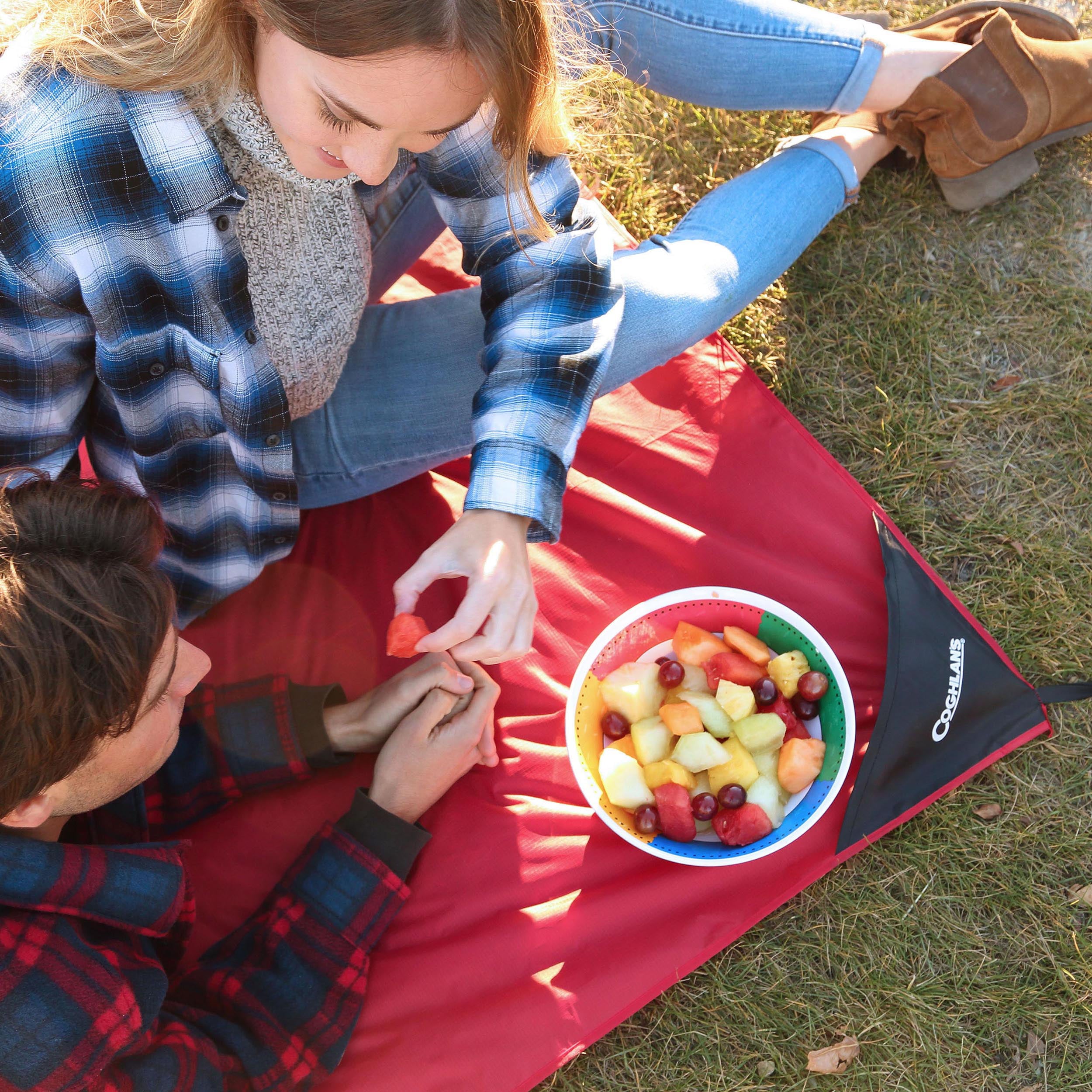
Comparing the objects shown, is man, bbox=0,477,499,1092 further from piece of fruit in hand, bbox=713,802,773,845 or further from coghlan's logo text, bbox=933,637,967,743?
coghlan's logo text, bbox=933,637,967,743

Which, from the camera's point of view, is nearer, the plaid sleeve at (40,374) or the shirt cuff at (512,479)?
the plaid sleeve at (40,374)

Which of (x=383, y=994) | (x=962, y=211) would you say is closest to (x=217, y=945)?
(x=383, y=994)

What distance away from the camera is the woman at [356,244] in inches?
53.4

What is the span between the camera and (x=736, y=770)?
2002mm

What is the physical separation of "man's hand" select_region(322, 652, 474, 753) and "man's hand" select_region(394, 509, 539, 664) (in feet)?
1.17

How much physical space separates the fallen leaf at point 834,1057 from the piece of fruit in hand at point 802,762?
2.22 ft

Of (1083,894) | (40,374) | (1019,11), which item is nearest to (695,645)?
(1083,894)

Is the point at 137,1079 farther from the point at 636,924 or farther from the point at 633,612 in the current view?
the point at 633,612

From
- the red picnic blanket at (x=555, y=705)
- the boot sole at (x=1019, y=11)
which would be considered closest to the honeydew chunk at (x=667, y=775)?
the red picnic blanket at (x=555, y=705)

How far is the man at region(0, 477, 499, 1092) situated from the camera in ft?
4.96

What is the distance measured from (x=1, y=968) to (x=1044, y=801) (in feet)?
7.23

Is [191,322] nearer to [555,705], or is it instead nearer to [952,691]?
[555,705]

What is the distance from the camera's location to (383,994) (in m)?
2.04

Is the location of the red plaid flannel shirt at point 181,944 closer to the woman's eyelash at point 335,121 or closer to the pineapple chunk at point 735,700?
the pineapple chunk at point 735,700
